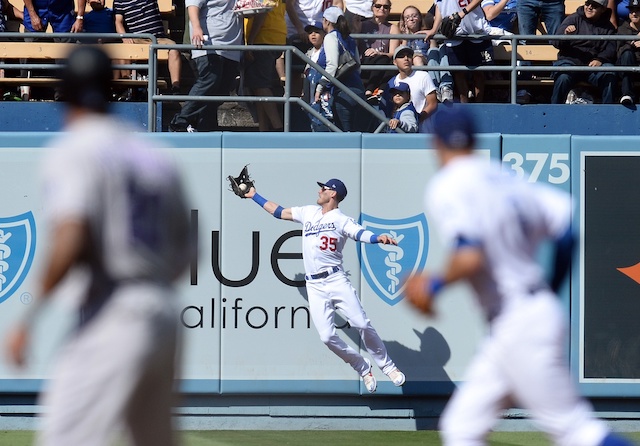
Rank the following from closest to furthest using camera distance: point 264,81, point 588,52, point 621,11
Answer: point 264,81, point 588,52, point 621,11

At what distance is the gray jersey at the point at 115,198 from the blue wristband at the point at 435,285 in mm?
1223

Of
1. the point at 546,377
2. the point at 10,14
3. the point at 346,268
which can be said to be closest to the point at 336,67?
the point at 346,268

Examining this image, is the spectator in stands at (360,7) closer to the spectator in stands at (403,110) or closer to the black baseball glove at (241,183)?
the spectator in stands at (403,110)

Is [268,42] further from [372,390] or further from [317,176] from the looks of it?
[372,390]

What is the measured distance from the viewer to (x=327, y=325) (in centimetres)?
1019

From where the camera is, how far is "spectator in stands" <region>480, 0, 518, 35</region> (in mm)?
12359

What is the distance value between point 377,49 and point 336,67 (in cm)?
114

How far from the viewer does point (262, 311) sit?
10734 mm

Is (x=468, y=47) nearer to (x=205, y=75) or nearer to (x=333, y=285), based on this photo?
(x=205, y=75)

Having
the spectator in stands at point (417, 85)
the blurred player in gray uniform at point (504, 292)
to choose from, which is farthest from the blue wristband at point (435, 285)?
the spectator in stands at point (417, 85)

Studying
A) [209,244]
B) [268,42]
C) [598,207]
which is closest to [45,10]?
[268,42]

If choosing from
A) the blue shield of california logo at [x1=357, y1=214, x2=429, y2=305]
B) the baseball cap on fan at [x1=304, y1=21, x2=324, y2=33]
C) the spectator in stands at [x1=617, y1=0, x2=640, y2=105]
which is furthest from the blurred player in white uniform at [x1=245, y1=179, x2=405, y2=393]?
the spectator in stands at [x1=617, y1=0, x2=640, y2=105]

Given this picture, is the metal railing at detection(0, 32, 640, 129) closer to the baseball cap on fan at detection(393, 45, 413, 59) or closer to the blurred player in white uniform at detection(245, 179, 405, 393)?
the baseball cap on fan at detection(393, 45, 413, 59)

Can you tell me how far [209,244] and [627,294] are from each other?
13.7 feet
